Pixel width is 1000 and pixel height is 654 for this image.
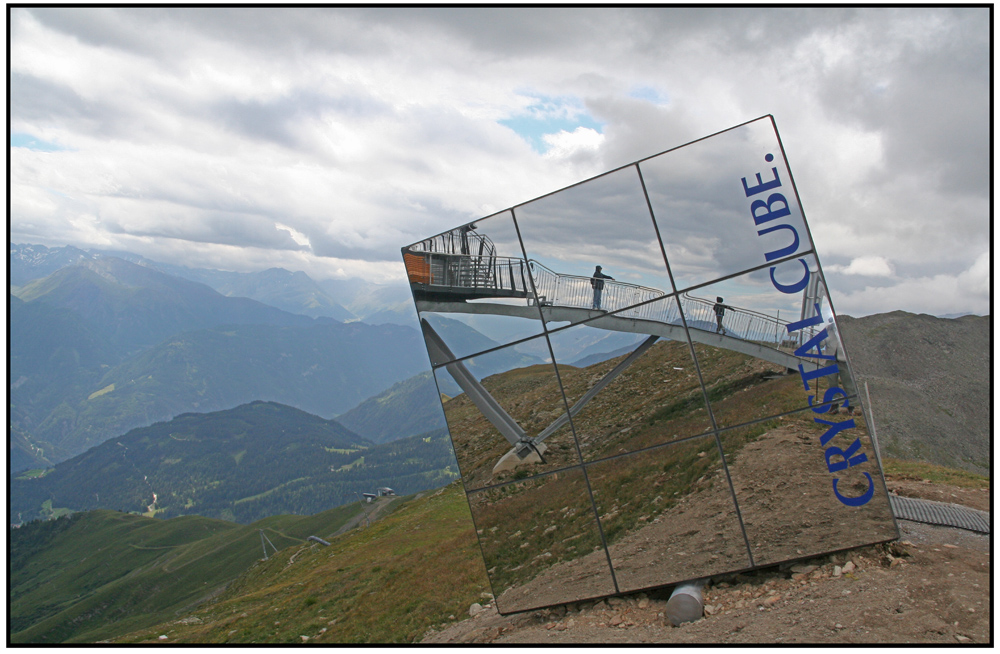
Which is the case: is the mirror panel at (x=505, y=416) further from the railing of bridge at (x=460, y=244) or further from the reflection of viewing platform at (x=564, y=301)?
the railing of bridge at (x=460, y=244)

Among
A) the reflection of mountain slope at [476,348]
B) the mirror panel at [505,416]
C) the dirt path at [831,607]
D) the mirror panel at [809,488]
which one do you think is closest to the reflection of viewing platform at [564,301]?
the reflection of mountain slope at [476,348]

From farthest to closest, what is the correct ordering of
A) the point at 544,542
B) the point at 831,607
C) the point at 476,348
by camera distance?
the point at 476,348 → the point at 544,542 → the point at 831,607

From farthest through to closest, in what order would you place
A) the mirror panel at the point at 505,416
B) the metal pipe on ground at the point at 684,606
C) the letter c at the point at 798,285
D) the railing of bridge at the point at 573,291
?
the mirror panel at the point at 505,416, the railing of bridge at the point at 573,291, the letter c at the point at 798,285, the metal pipe on ground at the point at 684,606

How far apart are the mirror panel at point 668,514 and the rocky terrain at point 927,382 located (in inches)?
2029

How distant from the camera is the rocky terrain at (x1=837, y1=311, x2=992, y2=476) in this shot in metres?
58.0

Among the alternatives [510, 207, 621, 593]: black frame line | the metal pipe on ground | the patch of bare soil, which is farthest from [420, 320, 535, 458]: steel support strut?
the metal pipe on ground

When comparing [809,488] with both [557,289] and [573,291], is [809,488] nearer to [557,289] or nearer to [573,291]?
[573,291]

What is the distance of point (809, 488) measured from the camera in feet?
46.3

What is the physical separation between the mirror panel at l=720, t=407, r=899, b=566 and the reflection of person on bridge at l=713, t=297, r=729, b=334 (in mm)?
2484

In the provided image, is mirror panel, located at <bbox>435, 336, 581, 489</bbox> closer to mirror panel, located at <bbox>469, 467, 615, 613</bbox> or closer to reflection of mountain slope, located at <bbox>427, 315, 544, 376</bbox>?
reflection of mountain slope, located at <bbox>427, 315, 544, 376</bbox>

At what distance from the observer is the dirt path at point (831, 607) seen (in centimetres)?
1174

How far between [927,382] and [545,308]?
76.7 m

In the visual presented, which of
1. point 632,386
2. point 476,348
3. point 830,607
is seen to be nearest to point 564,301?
point 476,348

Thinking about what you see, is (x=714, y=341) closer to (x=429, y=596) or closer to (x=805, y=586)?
(x=805, y=586)
